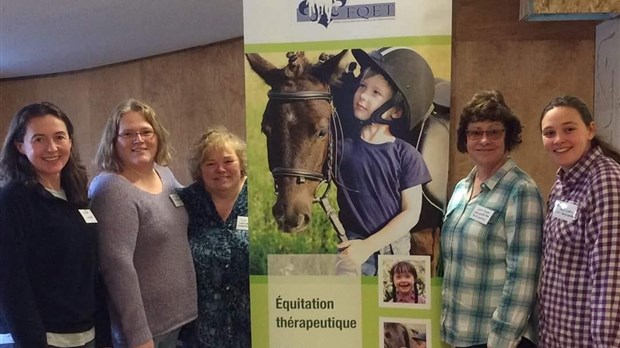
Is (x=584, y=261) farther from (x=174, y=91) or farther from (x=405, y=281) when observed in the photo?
(x=174, y=91)

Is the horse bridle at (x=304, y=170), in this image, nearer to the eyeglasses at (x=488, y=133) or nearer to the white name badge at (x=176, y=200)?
the white name badge at (x=176, y=200)

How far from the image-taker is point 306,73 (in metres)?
1.98

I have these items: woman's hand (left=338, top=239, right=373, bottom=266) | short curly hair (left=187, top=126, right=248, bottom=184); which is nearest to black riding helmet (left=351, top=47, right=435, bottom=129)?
woman's hand (left=338, top=239, right=373, bottom=266)

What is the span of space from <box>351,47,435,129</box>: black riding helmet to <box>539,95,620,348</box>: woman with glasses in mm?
421

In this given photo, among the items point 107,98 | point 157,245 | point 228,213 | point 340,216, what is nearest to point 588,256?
point 340,216

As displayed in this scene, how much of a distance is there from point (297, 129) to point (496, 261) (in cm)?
81

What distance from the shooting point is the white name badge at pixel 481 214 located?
1.69 metres

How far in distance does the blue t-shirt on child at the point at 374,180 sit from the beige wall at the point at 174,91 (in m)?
2.55

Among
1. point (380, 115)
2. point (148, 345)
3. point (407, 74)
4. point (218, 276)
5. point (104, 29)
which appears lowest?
point (148, 345)

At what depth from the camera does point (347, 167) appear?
198 cm

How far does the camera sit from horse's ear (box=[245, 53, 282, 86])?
199cm

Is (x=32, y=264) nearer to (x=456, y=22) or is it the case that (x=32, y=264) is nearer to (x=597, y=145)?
(x=456, y=22)

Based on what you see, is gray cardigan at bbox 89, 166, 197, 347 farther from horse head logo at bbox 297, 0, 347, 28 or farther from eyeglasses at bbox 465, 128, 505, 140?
eyeglasses at bbox 465, 128, 505, 140

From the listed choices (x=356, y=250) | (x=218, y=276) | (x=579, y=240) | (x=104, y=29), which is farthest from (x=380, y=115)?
(x=104, y=29)
